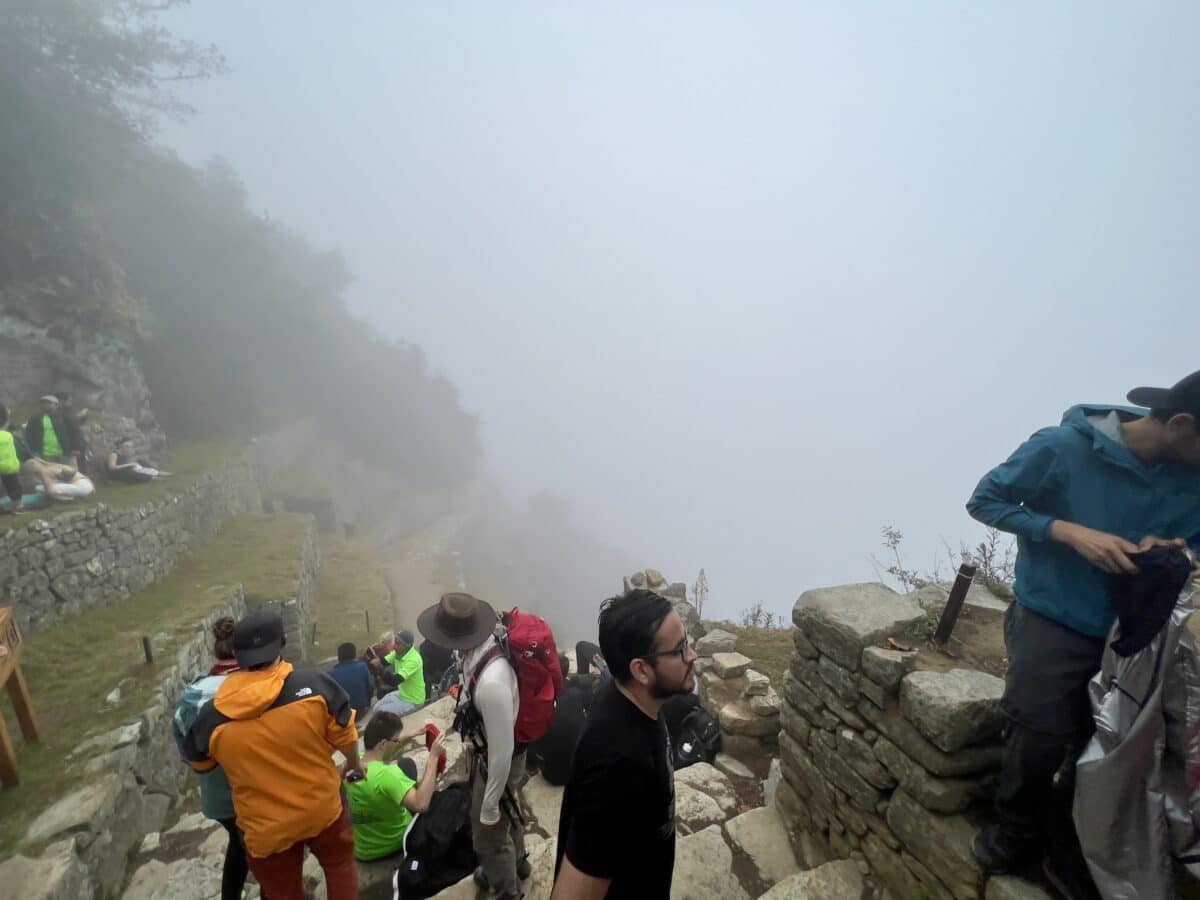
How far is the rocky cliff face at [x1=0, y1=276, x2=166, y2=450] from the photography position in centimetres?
1408

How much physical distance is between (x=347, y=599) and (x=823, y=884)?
17871mm

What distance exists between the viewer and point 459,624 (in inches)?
121

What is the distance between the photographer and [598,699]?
6.59 feet

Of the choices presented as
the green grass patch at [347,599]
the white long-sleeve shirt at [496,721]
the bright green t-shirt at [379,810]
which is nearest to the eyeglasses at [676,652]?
the white long-sleeve shirt at [496,721]

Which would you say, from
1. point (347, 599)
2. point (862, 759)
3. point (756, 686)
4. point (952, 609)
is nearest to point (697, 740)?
point (756, 686)

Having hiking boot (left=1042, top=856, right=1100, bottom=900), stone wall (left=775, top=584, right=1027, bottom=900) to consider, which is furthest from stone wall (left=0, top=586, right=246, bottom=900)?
hiking boot (left=1042, top=856, right=1100, bottom=900)

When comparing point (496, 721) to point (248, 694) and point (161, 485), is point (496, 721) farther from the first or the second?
point (161, 485)

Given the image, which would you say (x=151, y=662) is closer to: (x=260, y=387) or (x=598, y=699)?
(x=598, y=699)

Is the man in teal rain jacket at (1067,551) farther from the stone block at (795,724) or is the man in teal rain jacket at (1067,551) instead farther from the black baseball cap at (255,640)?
the black baseball cap at (255,640)

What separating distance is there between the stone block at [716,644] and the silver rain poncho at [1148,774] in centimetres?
481

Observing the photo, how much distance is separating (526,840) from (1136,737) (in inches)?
149

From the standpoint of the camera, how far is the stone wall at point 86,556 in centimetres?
820

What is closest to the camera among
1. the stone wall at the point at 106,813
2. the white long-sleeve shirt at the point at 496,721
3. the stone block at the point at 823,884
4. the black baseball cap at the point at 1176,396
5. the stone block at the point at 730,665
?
the black baseball cap at the point at 1176,396

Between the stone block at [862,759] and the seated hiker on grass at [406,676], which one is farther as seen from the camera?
the seated hiker on grass at [406,676]
